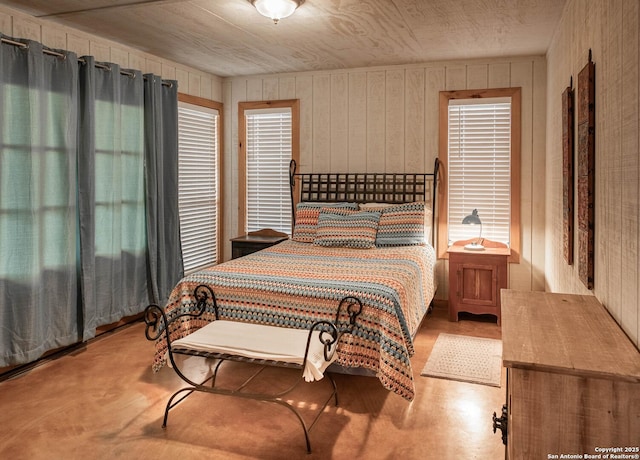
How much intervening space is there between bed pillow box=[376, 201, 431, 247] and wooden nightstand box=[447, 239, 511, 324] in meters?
0.40

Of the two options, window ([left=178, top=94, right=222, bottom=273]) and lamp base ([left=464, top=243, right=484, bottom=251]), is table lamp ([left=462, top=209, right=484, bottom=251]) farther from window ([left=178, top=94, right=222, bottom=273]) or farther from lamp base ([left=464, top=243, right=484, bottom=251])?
window ([left=178, top=94, right=222, bottom=273])

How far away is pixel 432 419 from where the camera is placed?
2.77 meters

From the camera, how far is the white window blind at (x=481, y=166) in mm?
4879

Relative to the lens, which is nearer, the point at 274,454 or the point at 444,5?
the point at 274,454

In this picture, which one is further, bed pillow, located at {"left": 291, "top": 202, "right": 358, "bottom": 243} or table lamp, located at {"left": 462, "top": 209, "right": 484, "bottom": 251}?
bed pillow, located at {"left": 291, "top": 202, "right": 358, "bottom": 243}

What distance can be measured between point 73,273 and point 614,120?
3.52m

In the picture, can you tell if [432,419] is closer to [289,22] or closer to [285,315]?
[285,315]

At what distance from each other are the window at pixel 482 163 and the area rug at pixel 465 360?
3.88ft

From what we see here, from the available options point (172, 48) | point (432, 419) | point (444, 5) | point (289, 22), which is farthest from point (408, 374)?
point (172, 48)

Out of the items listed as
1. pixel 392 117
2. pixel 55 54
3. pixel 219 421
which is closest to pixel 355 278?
pixel 219 421

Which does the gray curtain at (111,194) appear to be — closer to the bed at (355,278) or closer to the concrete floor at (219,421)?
the concrete floor at (219,421)

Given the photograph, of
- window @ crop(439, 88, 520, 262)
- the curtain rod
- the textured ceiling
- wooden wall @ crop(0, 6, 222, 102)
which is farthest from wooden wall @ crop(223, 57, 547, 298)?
the curtain rod

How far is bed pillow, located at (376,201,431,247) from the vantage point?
450 centimetres

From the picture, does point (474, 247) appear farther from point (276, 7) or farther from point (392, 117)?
point (276, 7)
